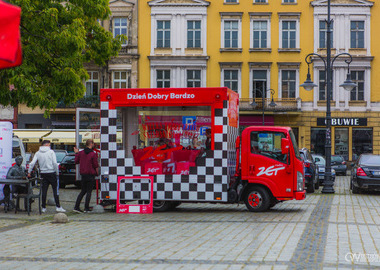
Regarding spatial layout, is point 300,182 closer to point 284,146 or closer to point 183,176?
point 284,146

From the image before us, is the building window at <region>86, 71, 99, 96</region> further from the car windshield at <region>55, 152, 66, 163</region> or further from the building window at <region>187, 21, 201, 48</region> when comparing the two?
the car windshield at <region>55, 152, 66, 163</region>

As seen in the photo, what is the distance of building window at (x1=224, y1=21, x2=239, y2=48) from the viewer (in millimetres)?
45938

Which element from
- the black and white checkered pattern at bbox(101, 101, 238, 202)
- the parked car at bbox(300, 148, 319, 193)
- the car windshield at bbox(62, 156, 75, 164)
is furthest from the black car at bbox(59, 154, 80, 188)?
the black and white checkered pattern at bbox(101, 101, 238, 202)

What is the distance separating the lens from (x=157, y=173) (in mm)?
15031

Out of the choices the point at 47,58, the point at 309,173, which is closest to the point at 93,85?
the point at 309,173

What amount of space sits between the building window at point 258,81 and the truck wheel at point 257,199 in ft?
102

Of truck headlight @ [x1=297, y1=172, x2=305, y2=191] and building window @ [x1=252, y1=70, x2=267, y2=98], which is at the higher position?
building window @ [x1=252, y1=70, x2=267, y2=98]

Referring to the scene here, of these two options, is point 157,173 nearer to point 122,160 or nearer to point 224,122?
point 122,160

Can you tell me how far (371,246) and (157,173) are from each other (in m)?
6.54

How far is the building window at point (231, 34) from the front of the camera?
45938 millimetres

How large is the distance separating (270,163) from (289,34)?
32374 mm

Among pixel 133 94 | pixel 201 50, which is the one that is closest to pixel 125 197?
pixel 133 94

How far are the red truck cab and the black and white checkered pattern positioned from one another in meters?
0.39

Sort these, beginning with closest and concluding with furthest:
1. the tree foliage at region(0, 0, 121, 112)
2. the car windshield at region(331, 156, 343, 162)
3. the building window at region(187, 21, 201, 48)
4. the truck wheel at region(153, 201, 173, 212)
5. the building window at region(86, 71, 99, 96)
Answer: the truck wheel at region(153, 201, 173, 212)
the tree foliage at region(0, 0, 121, 112)
the car windshield at region(331, 156, 343, 162)
the building window at region(187, 21, 201, 48)
the building window at region(86, 71, 99, 96)
